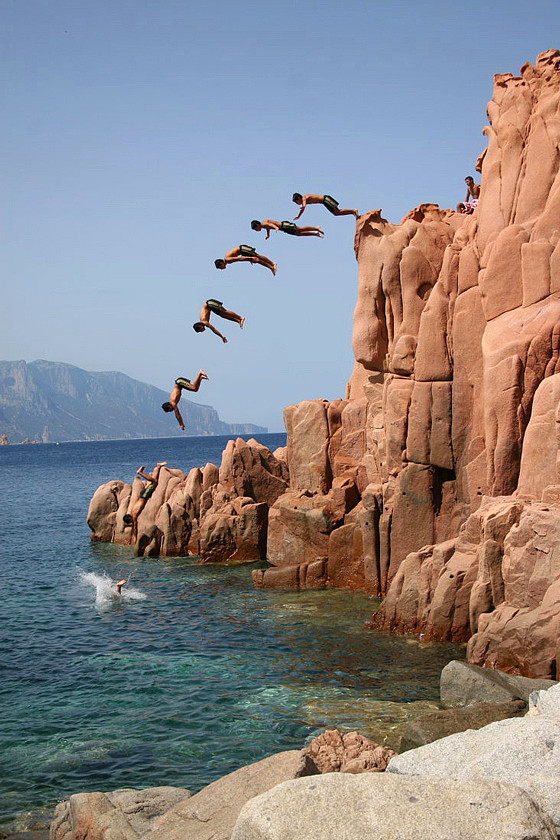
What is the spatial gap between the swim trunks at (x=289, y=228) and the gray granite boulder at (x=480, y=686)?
17.2m

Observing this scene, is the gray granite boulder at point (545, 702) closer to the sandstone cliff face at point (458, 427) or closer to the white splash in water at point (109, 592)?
the sandstone cliff face at point (458, 427)

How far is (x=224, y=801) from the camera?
35.7ft

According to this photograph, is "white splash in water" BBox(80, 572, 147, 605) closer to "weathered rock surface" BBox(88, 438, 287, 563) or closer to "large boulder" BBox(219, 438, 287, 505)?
"weathered rock surface" BBox(88, 438, 287, 563)

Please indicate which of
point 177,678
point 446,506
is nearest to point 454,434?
point 446,506

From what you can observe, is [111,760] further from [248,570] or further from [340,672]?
[248,570]

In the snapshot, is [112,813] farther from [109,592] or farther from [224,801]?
[109,592]

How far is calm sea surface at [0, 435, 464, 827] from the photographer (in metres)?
16.1

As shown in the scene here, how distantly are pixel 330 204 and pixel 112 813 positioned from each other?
24.8 m

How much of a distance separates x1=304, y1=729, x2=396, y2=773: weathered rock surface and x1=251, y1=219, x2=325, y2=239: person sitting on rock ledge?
66.2 feet

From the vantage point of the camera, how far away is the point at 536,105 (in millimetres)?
26828

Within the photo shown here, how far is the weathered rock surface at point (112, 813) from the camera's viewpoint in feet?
37.1

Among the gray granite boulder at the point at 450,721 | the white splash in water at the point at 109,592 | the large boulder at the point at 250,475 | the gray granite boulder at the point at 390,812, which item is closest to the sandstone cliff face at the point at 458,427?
the gray granite boulder at the point at 450,721

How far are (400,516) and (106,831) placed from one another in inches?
713

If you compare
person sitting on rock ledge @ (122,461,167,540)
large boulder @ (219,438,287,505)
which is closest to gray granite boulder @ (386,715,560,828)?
large boulder @ (219,438,287,505)
